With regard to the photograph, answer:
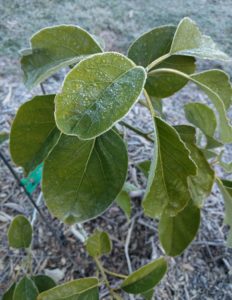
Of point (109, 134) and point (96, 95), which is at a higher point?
point (96, 95)

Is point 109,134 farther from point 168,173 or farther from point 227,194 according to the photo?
point 227,194

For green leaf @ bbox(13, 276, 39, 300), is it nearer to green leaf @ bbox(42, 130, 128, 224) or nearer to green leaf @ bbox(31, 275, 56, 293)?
green leaf @ bbox(31, 275, 56, 293)

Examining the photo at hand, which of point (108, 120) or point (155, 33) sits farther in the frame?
point (155, 33)

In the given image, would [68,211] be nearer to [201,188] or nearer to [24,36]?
[201,188]

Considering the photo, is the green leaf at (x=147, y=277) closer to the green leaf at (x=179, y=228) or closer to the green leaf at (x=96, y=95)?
the green leaf at (x=179, y=228)

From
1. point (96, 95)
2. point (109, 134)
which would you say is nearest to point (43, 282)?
point (109, 134)

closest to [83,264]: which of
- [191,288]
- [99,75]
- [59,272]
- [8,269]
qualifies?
[59,272]

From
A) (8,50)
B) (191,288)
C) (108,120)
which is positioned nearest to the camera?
(108,120)
